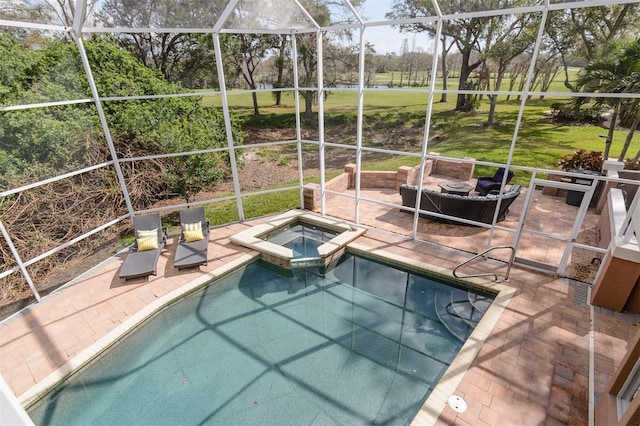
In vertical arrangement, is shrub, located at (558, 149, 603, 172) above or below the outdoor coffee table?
above

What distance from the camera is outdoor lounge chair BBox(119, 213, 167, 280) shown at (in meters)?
6.55

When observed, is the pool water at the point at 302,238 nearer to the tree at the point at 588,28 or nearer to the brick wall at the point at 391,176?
the brick wall at the point at 391,176

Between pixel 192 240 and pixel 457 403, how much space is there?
20.6 feet

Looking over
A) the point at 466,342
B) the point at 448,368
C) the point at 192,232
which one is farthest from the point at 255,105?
the point at 448,368

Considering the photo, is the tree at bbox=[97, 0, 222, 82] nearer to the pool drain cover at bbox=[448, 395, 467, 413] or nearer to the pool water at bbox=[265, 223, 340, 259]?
the pool water at bbox=[265, 223, 340, 259]

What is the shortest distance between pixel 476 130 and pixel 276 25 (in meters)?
16.3

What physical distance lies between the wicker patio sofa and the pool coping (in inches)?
84.1

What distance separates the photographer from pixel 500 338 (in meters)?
5.02

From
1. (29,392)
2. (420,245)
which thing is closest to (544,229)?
(420,245)

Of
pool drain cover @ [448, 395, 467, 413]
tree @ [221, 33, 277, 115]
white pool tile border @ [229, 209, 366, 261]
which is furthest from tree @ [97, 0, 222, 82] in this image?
pool drain cover @ [448, 395, 467, 413]

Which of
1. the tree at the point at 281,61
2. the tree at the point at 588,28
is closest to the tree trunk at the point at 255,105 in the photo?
the tree at the point at 281,61

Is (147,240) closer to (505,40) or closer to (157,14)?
(157,14)

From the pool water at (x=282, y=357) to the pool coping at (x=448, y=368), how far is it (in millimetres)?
137

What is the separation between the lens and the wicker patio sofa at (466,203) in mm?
7902
